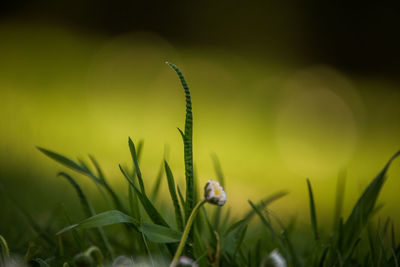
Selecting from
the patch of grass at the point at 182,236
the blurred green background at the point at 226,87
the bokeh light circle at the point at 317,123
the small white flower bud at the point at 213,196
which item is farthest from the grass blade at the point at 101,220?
the bokeh light circle at the point at 317,123

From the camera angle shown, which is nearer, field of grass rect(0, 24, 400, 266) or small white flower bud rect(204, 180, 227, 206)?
small white flower bud rect(204, 180, 227, 206)

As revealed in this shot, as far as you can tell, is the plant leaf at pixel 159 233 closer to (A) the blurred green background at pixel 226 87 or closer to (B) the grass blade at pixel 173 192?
(B) the grass blade at pixel 173 192

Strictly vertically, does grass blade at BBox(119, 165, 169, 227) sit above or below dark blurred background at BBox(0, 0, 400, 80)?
below

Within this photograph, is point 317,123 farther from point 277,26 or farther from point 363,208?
point 363,208

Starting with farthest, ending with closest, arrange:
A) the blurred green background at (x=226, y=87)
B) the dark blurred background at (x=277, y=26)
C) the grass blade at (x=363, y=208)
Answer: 1. the dark blurred background at (x=277, y=26)
2. the blurred green background at (x=226, y=87)
3. the grass blade at (x=363, y=208)

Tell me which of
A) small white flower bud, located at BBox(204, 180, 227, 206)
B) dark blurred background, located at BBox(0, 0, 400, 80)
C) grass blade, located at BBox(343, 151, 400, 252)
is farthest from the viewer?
dark blurred background, located at BBox(0, 0, 400, 80)

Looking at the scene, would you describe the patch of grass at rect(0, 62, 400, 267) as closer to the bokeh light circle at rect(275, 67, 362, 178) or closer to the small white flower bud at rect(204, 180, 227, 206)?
the small white flower bud at rect(204, 180, 227, 206)

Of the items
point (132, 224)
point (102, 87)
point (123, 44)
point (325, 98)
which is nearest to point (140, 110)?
point (102, 87)

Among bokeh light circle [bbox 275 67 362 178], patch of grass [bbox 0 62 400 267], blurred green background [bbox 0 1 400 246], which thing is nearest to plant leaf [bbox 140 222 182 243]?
patch of grass [bbox 0 62 400 267]
